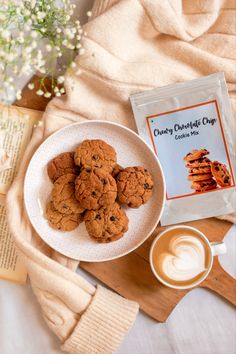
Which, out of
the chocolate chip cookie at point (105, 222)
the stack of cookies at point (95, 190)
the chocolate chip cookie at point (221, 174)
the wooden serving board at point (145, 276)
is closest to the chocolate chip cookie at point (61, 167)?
the stack of cookies at point (95, 190)

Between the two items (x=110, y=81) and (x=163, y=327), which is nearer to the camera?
(x=110, y=81)

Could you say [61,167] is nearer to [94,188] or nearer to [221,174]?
[94,188]

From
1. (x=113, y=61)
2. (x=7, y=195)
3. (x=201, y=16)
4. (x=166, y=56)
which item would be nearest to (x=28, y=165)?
(x=7, y=195)

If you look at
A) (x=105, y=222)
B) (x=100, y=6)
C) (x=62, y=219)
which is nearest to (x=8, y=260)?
(x=62, y=219)

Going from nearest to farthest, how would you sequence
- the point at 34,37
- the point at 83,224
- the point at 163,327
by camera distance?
the point at 34,37
the point at 83,224
the point at 163,327

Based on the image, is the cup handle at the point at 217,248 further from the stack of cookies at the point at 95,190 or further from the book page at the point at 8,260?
the book page at the point at 8,260

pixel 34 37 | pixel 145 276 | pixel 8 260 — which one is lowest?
pixel 145 276
